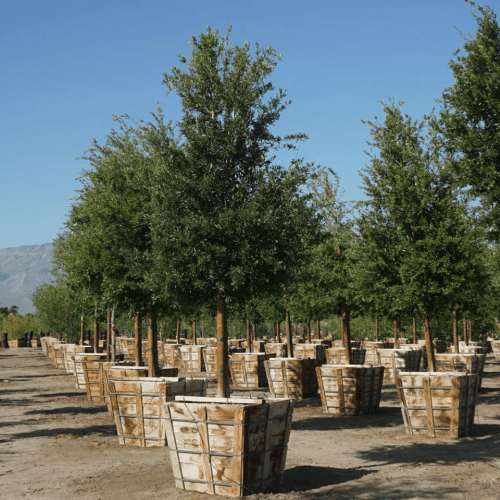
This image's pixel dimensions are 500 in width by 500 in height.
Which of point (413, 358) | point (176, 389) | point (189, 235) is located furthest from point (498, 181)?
point (413, 358)

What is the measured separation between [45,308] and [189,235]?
41.0 m

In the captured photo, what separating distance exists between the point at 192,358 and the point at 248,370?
8.28 m

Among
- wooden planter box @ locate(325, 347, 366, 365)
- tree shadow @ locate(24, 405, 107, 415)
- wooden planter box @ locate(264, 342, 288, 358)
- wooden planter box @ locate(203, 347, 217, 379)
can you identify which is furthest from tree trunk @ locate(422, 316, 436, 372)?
wooden planter box @ locate(264, 342, 288, 358)

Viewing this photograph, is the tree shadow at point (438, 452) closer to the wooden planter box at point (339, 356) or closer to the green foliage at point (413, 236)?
the green foliage at point (413, 236)

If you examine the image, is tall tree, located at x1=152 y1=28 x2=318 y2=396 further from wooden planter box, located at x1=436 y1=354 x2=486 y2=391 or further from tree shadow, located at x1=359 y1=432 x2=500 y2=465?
wooden planter box, located at x1=436 y1=354 x2=486 y2=391

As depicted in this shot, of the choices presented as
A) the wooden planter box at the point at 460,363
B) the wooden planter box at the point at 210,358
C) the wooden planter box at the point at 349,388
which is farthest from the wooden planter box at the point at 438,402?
the wooden planter box at the point at 210,358

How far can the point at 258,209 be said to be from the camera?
11.7 meters

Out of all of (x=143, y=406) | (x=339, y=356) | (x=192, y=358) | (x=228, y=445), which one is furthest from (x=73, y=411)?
(x=192, y=358)

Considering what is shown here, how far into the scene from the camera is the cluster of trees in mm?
11594

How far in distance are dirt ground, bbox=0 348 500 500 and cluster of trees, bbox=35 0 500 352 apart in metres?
3.12

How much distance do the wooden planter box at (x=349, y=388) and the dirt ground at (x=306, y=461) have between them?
0.45 metres

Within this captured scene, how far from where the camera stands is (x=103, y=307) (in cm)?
1745

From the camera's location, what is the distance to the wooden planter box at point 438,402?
1296 centimetres

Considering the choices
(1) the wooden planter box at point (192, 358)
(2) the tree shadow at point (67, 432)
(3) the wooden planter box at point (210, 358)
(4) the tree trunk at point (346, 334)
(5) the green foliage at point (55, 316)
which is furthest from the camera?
(5) the green foliage at point (55, 316)
